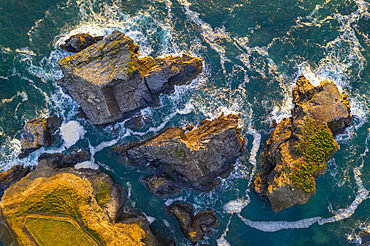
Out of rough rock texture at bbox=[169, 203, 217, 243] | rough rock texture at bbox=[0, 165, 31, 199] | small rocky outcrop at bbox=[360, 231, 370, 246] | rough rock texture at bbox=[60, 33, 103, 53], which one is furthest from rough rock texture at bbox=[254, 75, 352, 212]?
rough rock texture at bbox=[0, 165, 31, 199]

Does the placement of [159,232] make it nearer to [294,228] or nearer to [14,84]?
[294,228]

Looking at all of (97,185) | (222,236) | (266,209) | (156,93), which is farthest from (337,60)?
(97,185)

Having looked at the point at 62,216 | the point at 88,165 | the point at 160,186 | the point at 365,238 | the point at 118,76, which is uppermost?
the point at 118,76

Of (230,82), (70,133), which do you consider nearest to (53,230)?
(70,133)

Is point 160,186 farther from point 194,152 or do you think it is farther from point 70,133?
point 70,133

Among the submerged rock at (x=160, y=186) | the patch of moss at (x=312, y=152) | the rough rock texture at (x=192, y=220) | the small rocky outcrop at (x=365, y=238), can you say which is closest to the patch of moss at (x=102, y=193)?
the submerged rock at (x=160, y=186)

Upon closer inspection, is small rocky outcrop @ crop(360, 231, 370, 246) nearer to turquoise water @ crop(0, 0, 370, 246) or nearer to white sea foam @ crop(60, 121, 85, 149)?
turquoise water @ crop(0, 0, 370, 246)
